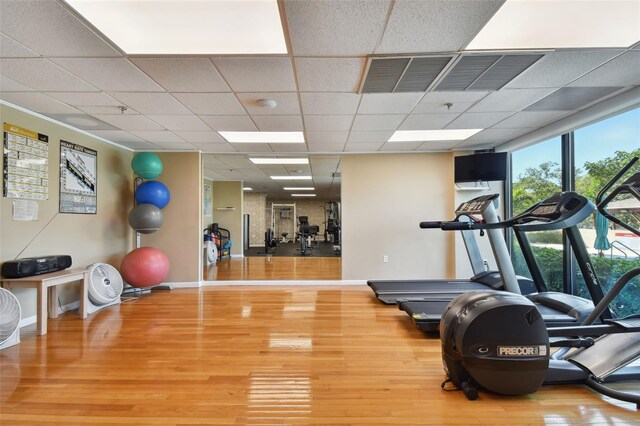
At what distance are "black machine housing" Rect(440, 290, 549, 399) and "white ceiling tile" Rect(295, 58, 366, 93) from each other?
82.8 inches

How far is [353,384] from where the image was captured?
2188 millimetres

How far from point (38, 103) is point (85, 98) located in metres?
0.62

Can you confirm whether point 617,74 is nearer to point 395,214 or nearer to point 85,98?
point 395,214

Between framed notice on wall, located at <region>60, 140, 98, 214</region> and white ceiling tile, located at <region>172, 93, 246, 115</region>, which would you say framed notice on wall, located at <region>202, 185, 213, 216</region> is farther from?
white ceiling tile, located at <region>172, 93, 246, 115</region>

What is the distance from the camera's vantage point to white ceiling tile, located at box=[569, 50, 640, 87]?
2.48 m

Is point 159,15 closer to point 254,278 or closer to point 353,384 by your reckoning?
point 353,384

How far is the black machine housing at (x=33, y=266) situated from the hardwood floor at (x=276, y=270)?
8.89 feet

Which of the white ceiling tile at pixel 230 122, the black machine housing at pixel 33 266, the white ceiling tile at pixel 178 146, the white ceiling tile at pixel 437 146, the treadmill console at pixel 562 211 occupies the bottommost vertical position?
the black machine housing at pixel 33 266

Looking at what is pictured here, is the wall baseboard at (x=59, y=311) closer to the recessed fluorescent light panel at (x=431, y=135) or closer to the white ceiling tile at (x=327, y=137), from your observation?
the white ceiling tile at (x=327, y=137)

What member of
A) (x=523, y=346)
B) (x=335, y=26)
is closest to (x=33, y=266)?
(x=335, y=26)

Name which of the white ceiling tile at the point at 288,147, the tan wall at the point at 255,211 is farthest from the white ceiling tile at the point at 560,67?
the tan wall at the point at 255,211

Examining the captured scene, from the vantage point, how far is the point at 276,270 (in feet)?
23.3

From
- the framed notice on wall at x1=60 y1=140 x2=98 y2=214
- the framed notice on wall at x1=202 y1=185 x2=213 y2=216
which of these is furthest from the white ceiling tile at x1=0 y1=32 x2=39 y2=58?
the framed notice on wall at x1=202 y1=185 x2=213 y2=216

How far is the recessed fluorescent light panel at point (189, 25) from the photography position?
1.83 meters
